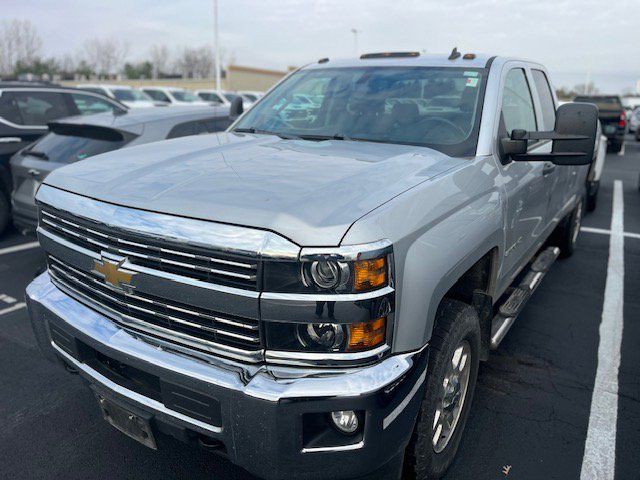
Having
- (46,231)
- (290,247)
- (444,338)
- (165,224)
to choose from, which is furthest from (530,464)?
(46,231)

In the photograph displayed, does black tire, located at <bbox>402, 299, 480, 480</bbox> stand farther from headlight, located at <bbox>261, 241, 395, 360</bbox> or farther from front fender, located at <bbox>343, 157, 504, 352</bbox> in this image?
headlight, located at <bbox>261, 241, 395, 360</bbox>

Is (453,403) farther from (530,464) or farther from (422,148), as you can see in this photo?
(422,148)

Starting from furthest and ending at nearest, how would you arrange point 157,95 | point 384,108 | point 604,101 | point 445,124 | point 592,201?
point 157,95, point 604,101, point 592,201, point 384,108, point 445,124

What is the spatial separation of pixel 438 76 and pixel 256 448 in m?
2.50

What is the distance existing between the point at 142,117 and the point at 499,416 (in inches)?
166

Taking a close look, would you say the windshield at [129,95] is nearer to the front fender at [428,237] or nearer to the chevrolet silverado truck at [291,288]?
the chevrolet silverado truck at [291,288]

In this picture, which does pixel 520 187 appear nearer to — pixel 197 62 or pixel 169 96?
pixel 169 96

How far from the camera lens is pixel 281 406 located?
1772mm

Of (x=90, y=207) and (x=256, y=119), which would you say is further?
(x=256, y=119)

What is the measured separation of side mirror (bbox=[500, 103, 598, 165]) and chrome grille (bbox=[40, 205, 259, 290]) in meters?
1.76

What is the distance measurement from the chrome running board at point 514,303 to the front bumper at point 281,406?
1.22m

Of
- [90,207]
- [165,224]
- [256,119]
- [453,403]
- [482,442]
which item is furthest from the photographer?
[256,119]

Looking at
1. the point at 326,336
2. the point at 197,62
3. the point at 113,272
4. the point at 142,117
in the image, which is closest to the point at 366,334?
the point at 326,336

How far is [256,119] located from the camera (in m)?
3.77
